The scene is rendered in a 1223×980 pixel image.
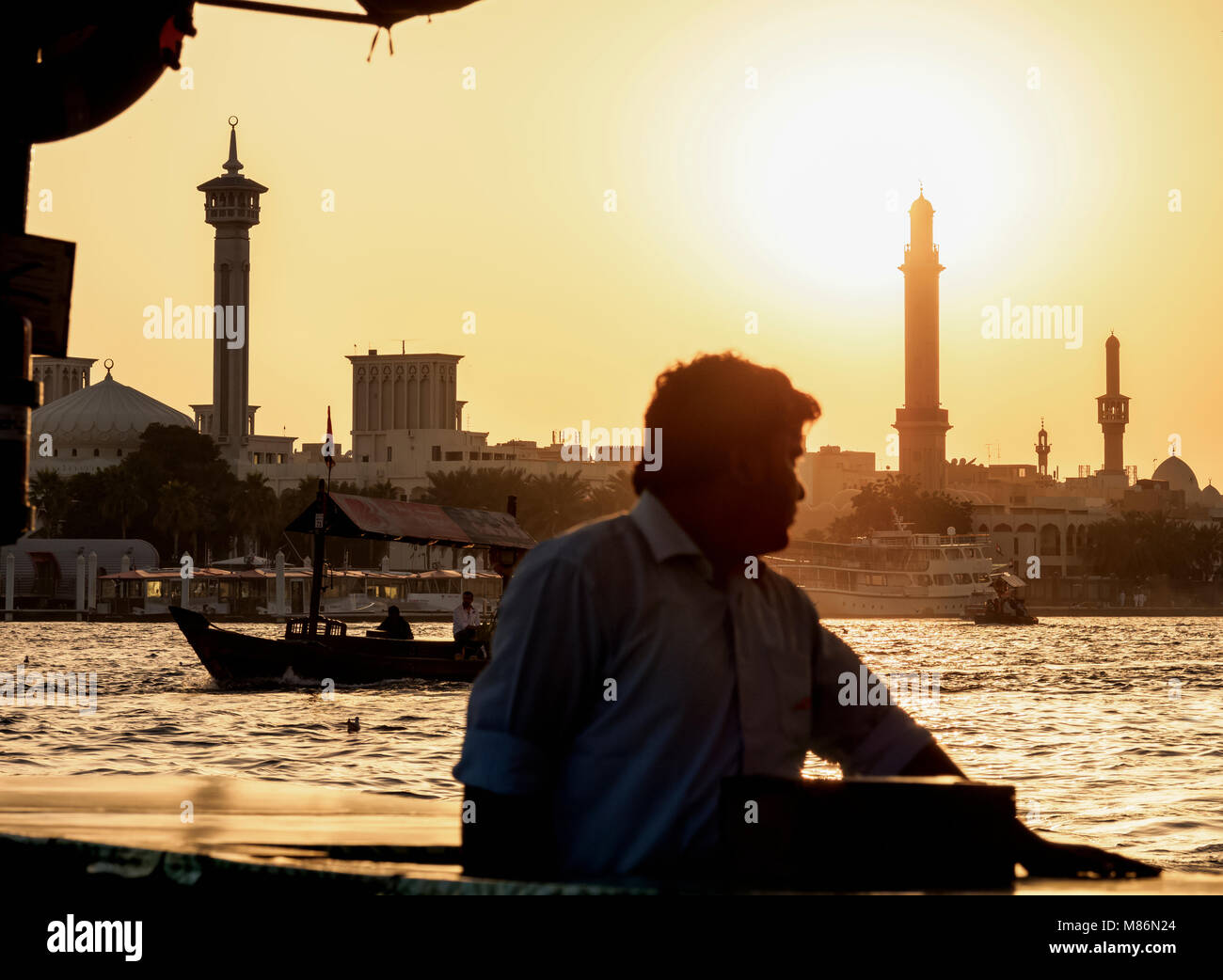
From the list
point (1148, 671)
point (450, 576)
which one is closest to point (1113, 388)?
point (450, 576)

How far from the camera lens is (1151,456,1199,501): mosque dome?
17938 centimetres

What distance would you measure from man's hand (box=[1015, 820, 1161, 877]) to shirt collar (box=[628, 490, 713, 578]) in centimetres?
83

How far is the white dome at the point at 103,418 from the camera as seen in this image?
407 ft

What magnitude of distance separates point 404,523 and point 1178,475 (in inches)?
6303

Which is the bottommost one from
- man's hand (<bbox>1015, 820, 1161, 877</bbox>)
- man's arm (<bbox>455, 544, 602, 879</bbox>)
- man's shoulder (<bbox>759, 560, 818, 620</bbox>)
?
man's hand (<bbox>1015, 820, 1161, 877</bbox>)

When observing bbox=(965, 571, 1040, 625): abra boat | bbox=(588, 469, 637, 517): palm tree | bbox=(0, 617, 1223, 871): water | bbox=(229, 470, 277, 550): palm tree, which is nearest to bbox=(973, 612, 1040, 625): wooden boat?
bbox=(965, 571, 1040, 625): abra boat

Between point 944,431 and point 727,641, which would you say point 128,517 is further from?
point 727,641

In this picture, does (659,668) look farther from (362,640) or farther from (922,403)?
(922,403)

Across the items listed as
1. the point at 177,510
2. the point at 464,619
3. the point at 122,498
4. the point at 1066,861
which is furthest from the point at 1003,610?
the point at 1066,861

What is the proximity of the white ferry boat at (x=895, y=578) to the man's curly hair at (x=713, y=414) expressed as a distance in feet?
321

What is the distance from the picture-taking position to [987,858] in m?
3.13

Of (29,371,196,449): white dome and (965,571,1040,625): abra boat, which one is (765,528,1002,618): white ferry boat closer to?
(965,571,1040,625): abra boat

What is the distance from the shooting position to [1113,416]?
168 m
